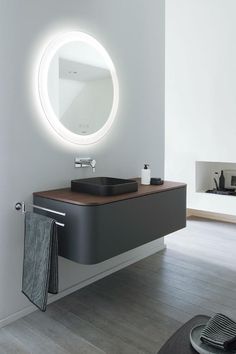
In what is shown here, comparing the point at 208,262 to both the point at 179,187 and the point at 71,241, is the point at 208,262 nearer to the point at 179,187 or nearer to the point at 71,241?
the point at 179,187

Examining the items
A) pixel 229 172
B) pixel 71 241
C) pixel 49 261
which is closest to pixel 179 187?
pixel 71 241

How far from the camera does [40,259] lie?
1.94 meters

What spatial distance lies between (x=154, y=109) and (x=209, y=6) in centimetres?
189

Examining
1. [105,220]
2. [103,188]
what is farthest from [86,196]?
[105,220]

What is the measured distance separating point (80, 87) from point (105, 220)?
110 centimetres

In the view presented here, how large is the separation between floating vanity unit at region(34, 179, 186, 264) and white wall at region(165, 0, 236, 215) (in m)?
2.07

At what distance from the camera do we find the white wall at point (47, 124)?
2.06 metres

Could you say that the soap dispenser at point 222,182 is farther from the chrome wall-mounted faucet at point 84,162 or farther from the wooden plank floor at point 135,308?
the chrome wall-mounted faucet at point 84,162

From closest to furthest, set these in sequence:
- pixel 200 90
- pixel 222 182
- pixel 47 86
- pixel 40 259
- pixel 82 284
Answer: pixel 40 259 → pixel 47 86 → pixel 82 284 → pixel 200 90 → pixel 222 182

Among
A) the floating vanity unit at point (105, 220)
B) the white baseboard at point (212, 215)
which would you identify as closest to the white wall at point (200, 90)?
the white baseboard at point (212, 215)

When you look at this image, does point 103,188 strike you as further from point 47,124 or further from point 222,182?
point 222,182

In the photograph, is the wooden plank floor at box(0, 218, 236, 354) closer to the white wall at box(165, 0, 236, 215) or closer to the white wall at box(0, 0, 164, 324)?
the white wall at box(0, 0, 164, 324)

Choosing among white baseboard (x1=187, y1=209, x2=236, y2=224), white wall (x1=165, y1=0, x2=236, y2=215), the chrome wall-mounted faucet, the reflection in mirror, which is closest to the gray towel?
the chrome wall-mounted faucet

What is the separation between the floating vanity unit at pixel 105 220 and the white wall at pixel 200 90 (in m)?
2.07
